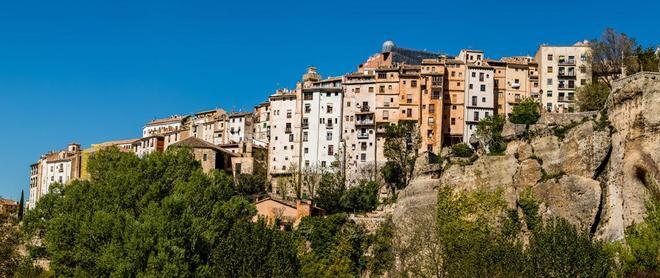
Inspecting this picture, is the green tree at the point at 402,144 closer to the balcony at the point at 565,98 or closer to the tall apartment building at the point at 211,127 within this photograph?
the balcony at the point at 565,98

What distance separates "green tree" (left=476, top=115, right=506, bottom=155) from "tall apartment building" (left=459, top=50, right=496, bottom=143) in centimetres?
237

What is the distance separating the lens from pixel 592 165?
60969 millimetres

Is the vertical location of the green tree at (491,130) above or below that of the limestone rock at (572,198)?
above

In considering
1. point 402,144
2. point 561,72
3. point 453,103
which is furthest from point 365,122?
point 561,72

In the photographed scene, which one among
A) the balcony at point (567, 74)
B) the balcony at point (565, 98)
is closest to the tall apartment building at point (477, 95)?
the balcony at point (565, 98)

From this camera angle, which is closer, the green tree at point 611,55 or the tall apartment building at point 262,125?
the green tree at point 611,55

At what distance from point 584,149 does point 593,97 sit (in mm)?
19017

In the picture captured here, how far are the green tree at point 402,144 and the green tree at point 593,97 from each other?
696 inches

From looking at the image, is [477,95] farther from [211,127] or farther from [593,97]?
[211,127]

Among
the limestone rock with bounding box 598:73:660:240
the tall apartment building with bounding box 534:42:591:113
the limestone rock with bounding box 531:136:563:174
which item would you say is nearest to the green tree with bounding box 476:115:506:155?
the limestone rock with bounding box 531:136:563:174

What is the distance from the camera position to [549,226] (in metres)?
51.6

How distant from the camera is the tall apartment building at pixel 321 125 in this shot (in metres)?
100

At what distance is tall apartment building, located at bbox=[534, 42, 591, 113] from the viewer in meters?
99.4

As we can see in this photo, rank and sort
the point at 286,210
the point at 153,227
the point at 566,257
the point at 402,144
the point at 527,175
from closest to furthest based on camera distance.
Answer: the point at 566,257
the point at 153,227
the point at 527,175
the point at 286,210
the point at 402,144
